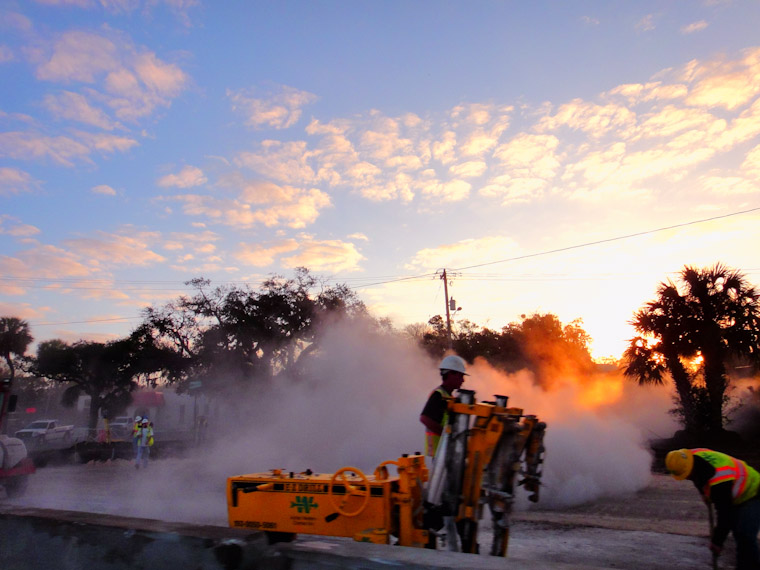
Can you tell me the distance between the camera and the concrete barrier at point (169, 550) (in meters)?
2.91

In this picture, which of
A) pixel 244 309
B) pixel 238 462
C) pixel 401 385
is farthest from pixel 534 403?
pixel 244 309

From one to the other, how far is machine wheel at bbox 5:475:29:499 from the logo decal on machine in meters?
9.32

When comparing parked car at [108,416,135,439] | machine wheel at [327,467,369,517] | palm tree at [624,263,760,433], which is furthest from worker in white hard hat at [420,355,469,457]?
parked car at [108,416,135,439]

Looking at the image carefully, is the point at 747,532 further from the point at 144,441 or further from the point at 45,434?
the point at 45,434

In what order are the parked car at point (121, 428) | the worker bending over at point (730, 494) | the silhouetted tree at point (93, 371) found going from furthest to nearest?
the silhouetted tree at point (93, 371)
the parked car at point (121, 428)
the worker bending over at point (730, 494)

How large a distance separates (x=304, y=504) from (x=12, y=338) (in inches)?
1801

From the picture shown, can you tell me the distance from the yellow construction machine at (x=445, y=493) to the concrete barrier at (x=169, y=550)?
0.57 m

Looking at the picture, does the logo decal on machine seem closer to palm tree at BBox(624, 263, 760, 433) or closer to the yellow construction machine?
the yellow construction machine

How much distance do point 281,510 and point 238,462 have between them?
11062mm

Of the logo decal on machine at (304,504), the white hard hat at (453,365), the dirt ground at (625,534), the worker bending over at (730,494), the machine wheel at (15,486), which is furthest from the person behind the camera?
the machine wheel at (15,486)

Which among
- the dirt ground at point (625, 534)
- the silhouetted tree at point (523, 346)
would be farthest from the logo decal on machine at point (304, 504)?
the silhouetted tree at point (523, 346)

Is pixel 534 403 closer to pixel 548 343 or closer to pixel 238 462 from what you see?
pixel 238 462

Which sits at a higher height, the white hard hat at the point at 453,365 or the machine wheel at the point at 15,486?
the white hard hat at the point at 453,365

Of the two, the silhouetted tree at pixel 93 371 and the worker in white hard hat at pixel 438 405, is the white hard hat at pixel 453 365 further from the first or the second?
the silhouetted tree at pixel 93 371
